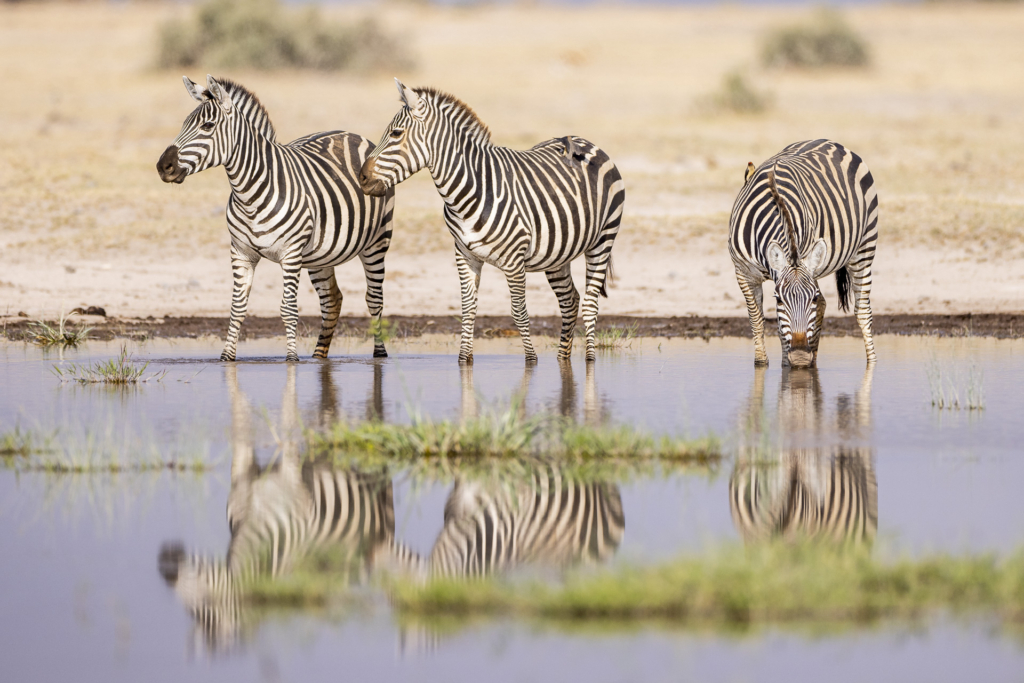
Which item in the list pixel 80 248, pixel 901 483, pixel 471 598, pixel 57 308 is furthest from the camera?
pixel 80 248

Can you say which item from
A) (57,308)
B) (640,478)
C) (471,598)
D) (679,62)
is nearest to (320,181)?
(57,308)

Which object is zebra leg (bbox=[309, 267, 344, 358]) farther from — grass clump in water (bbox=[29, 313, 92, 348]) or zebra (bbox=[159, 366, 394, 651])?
zebra (bbox=[159, 366, 394, 651])

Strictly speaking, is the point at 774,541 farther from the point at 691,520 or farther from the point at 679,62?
the point at 679,62

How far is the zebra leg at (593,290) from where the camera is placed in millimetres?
11141

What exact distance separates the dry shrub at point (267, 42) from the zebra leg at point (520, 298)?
25675 millimetres

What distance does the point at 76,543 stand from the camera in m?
5.16

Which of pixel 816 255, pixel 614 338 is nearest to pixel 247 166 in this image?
pixel 614 338

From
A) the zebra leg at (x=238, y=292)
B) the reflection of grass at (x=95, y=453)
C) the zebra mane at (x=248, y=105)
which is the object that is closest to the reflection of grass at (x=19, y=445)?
the reflection of grass at (x=95, y=453)

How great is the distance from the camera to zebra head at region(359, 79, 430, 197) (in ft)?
33.3

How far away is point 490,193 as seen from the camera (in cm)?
1037

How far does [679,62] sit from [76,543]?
3768 centimetres

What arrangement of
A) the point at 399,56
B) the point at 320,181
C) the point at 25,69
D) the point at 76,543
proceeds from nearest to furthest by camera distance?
the point at 76,543, the point at 320,181, the point at 25,69, the point at 399,56

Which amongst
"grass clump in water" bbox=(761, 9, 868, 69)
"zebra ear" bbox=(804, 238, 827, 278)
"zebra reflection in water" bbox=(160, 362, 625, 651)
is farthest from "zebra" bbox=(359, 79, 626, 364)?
"grass clump in water" bbox=(761, 9, 868, 69)

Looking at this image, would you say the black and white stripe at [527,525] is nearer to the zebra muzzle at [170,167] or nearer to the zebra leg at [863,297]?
the zebra muzzle at [170,167]
